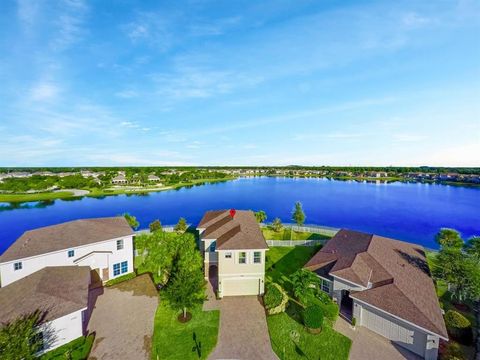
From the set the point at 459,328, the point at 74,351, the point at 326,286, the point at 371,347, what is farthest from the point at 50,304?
the point at 459,328

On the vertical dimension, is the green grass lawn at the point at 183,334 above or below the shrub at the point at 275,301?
below

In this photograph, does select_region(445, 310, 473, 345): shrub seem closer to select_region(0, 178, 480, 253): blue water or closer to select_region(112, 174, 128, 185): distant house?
select_region(0, 178, 480, 253): blue water

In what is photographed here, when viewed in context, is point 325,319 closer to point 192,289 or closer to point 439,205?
point 192,289

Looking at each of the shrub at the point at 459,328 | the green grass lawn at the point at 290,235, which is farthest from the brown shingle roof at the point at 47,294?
the green grass lawn at the point at 290,235

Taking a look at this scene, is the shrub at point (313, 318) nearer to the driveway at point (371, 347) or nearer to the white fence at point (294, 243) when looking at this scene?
the driveway at point (371, 347)

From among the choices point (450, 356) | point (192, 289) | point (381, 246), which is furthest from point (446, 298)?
point (192, 289)

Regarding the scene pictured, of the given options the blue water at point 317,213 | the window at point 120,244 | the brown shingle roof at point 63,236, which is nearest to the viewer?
the brown shingle roof at point 63,236

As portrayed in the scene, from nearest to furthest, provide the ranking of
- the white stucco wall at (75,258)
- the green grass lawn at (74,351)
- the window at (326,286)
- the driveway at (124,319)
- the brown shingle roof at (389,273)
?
the green grass lawn at (74,351) → the driveway at (124,319) → the brown shingle roof at (389,273) → the white stucco wall at (75,258) → the window at (326,286)

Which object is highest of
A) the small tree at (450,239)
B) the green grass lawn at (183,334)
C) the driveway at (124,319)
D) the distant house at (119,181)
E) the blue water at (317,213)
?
the distant house at (119,181)
